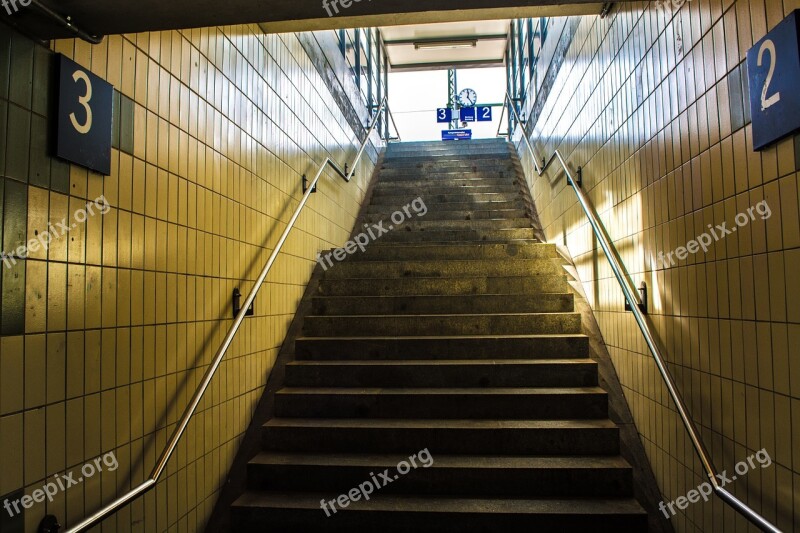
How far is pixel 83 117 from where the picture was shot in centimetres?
182

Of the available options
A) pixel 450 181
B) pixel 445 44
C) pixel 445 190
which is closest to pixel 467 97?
pixel 445 44

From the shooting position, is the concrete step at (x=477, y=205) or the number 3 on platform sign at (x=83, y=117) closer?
the number 3 on platform sign at (x=83, y=117)

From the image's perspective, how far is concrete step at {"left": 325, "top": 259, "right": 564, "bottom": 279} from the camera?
177 inches

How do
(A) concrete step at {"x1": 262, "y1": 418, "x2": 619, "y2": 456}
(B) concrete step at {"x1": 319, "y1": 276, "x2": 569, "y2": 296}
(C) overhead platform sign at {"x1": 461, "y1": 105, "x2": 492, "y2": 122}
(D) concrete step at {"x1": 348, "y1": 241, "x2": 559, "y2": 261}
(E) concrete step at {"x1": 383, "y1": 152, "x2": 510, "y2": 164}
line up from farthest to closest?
(C) overhead platform sign at {"x1": 461, "y1": 105, "x2": 492, "y2": 122} < (E) concrete step at {"x1": 383, "y1": 152, "x2": 510, "y2": 164} < (D) concrete step at {"x1": 348, "y1": 241, "x2": 559, "y2": 261} < (B) concrete step at {"x1": 319, "y1": 276, "x2": 569, "y2": 296} < (A) concrete step at {"x1": 262, "y1": 418, "x2": 619, "y2": 456}

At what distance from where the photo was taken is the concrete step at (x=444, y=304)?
399cm

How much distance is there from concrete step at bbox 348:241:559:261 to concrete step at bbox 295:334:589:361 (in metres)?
1.21

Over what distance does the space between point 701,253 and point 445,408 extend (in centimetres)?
166

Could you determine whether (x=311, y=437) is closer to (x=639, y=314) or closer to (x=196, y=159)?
(x=196, y=159)

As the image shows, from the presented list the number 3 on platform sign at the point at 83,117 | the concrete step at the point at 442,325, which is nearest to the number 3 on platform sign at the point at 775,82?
the concrete step at the point at 442,325

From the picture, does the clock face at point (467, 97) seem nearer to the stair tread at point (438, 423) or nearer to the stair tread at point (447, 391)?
the stair tread at point (447, 391)

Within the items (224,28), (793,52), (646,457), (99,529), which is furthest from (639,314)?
(224,28)

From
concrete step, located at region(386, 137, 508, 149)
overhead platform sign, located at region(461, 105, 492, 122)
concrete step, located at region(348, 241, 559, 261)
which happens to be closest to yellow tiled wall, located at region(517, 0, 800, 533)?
concrete step, located at region(348, 241, 559, 261)

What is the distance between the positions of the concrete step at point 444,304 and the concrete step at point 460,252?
0.69m

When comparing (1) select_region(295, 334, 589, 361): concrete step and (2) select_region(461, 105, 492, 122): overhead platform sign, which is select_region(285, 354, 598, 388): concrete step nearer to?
(1) select_region(295, 334, 589, 361): concrete step
